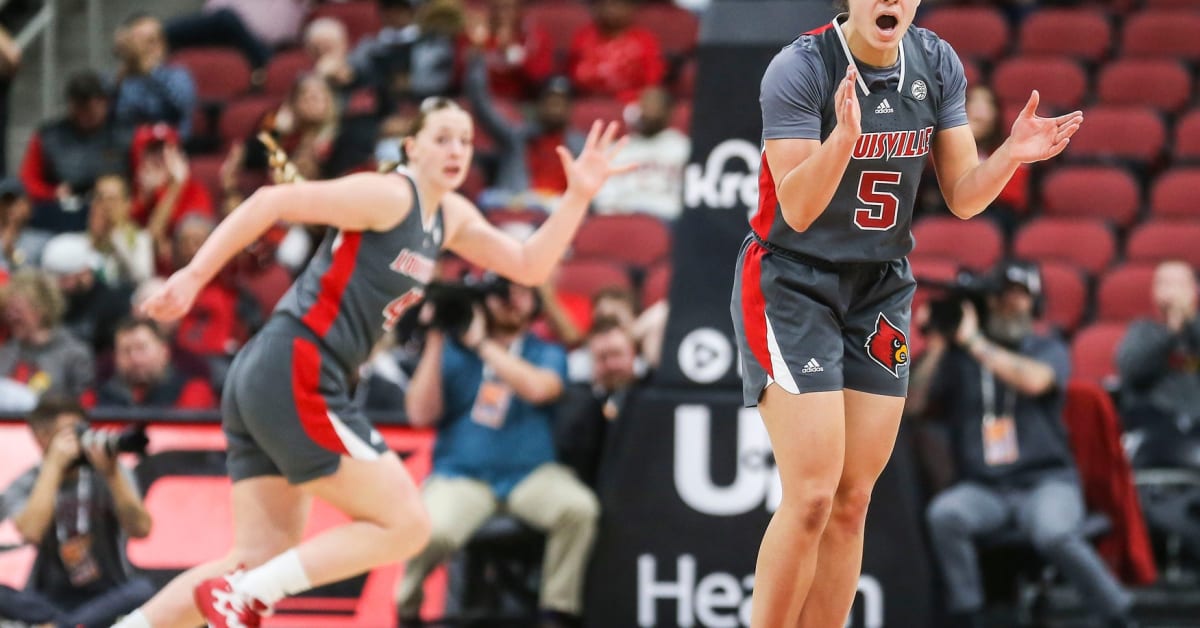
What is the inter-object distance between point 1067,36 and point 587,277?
3.87m

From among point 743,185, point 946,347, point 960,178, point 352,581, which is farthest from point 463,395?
point 960,178

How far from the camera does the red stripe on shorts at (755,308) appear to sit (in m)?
3.87

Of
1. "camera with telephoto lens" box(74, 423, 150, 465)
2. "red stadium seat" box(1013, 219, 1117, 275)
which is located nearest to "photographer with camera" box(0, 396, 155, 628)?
"camera with telephoto lens" box(74, 423, 150, 465)

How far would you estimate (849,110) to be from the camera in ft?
11.3

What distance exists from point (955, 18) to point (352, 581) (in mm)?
6019

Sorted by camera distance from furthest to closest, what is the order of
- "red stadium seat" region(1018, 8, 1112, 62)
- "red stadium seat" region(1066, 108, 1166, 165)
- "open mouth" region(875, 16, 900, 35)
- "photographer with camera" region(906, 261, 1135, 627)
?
"red stadium seat" region(1018, 8, 1112, 62)
"red stadium seat" region(1066, 108, 1166, 165)
"photographer with camera" region(906, 261, 1135, 627)
"open mouth" region(875, 16, 900, 35)

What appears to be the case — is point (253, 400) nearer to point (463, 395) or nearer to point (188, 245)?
point (463, 395)

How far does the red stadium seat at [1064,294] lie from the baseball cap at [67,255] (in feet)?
16.9

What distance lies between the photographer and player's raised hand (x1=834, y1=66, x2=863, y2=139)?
11.3ft

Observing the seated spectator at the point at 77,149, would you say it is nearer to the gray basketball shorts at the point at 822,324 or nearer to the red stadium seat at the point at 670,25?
the red stadium seat at the point at 670,25

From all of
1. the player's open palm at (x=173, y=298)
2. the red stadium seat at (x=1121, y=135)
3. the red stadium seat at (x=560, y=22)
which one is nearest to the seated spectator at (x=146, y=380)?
the player's open palm at (x=173, y=298)

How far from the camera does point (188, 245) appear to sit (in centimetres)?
829

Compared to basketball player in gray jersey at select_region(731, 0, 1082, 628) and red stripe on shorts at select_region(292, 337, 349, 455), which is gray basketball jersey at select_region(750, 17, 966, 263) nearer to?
basketball player in gray jersey at select_region(731, 0, 1082, 628)

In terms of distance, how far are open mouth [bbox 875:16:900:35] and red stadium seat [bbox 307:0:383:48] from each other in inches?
313
